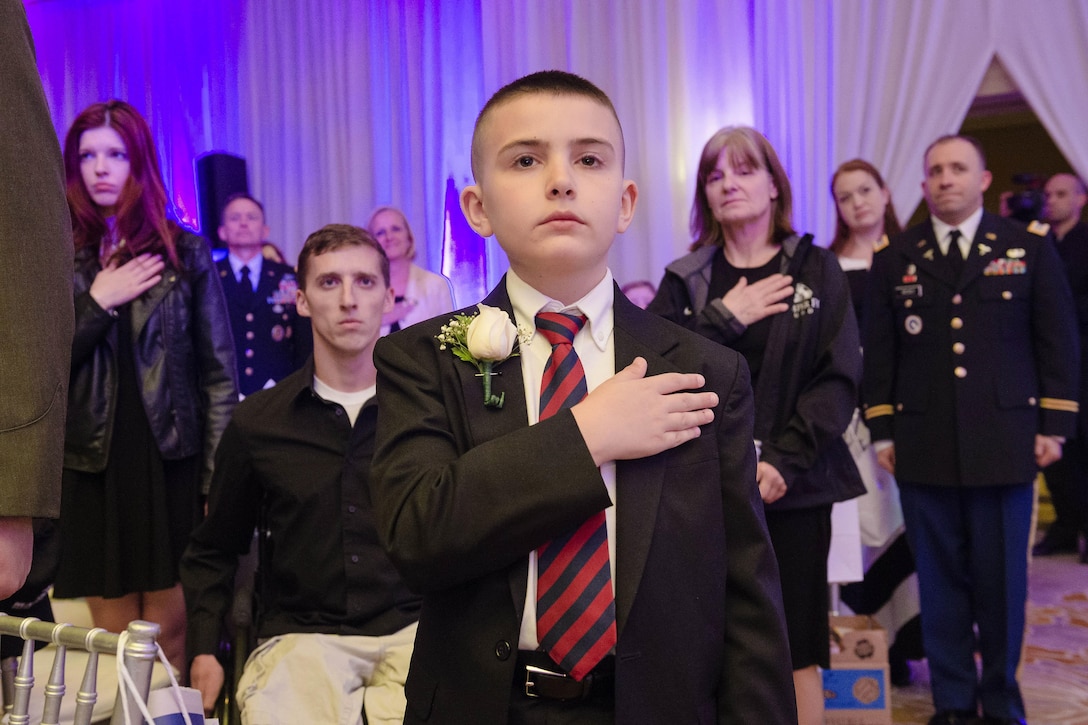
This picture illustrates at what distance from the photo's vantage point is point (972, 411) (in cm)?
288

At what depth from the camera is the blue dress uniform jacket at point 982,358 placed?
2.83 m

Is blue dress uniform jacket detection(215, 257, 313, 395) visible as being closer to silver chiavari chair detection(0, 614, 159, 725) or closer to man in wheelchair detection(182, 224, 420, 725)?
man in wheelchair detection(182, 224, 420, 725)

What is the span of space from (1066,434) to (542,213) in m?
2.23

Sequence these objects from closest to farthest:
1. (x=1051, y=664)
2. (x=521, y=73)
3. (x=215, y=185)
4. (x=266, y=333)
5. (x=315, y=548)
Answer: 1. (x=315, y=548)
2. (x=1051, y=664)
3. (x=266, y=333)
4. (x=521, y=73)
5. (x=215, y=185)

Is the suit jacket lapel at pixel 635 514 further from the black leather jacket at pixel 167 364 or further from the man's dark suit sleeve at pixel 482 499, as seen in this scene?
the black leather jacket at pixel 167 364

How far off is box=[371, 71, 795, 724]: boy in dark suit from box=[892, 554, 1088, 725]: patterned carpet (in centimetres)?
226

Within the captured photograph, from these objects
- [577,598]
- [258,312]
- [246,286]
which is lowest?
[577,598]

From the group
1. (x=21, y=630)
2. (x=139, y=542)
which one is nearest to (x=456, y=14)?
(x=139, y=542)

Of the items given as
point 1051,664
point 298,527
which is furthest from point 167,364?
point 1051,664

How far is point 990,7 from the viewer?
4945mm

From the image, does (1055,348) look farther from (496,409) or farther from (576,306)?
(496,409)

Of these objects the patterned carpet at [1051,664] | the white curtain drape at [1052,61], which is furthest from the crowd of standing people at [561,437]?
the white curtain drape at [1052,61]

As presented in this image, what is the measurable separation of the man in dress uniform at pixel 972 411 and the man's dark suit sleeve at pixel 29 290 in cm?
258

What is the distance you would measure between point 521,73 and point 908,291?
3.40 metres
